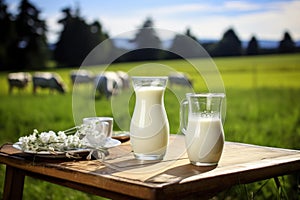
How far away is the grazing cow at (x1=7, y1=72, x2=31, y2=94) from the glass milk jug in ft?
12.7

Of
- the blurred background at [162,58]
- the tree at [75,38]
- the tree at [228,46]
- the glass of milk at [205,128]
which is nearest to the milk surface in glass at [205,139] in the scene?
the glass of milk at [205,128]

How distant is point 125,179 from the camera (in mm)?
1183

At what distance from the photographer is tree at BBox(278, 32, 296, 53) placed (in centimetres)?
359

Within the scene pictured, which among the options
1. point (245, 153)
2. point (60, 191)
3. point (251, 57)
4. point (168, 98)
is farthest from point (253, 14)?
point (245, 153)

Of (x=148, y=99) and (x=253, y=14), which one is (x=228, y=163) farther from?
(x=253, y=14)

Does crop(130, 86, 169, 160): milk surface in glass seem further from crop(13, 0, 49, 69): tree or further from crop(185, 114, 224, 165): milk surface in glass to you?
crop(13, 0, 49, 69): tree

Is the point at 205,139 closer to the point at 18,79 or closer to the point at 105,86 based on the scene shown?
the point at 105,86

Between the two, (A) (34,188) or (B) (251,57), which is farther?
(B) (251,57)

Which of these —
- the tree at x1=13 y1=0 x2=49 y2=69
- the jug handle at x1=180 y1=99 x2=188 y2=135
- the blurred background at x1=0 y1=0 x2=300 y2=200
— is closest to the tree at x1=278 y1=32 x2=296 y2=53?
the blurred background at x1=0 y1=0 x2=300 y2=200

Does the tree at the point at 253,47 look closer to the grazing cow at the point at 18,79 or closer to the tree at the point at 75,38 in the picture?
the tree at the point at 75,38

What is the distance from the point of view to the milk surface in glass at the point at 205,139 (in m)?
1.32

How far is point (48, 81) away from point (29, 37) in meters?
0.48

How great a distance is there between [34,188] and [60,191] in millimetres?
154

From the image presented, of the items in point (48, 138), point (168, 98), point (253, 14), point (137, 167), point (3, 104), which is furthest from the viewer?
point (3, 104)
